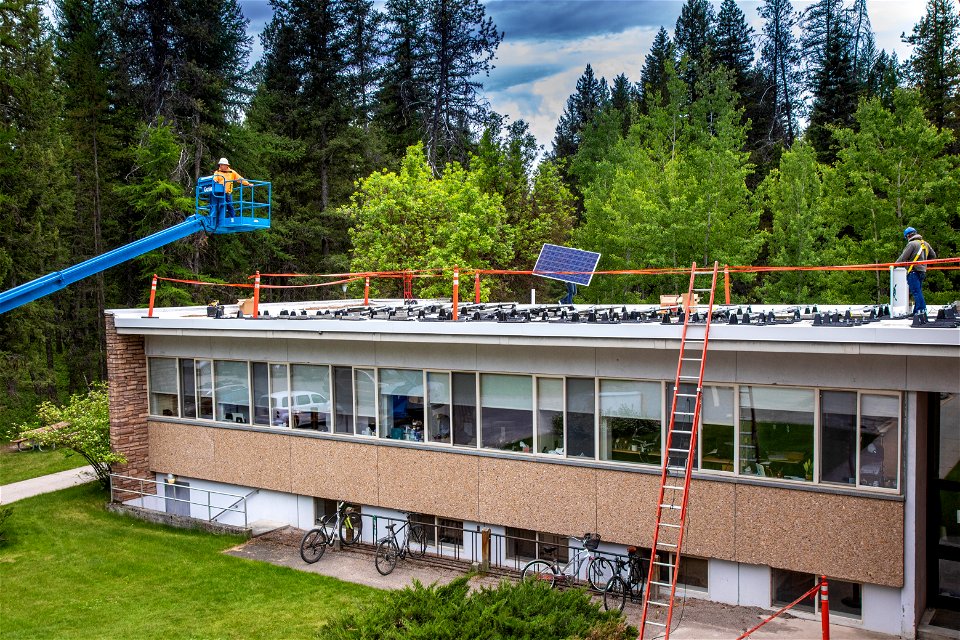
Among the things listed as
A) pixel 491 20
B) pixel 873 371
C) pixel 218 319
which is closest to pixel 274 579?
pixel 218 319

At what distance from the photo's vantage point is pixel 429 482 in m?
14.8

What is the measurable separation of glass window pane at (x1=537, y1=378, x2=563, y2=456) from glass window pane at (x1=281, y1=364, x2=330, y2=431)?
4.85 m

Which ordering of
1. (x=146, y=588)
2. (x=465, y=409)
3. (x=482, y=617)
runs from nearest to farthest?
1. (x=482, y=617)
2. (x=146, y=588)
3. (x=465, y=409)

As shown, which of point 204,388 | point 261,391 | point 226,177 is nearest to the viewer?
point 261,391

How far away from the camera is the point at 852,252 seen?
1022 inches

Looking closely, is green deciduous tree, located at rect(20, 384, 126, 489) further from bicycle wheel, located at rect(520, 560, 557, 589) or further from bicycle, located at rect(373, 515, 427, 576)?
bicycle wheel, located at rect(520, 560, 557, 589)

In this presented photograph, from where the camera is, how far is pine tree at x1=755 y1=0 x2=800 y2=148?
2153 inches

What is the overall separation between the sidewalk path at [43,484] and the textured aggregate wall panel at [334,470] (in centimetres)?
794

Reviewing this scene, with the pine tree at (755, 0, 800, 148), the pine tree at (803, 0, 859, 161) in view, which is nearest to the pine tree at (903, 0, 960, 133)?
the pine tree at (803, 0, 859, 161)

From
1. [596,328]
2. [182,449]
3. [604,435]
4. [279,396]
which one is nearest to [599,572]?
[604,435]

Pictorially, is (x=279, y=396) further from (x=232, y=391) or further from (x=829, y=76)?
(x=829, y=76)

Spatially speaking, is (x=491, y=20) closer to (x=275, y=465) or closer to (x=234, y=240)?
(x=234, y=240)

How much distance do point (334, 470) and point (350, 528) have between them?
47.8 inches

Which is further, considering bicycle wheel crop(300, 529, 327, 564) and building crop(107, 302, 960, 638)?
bicycle wheel crop(300, 529, 327, 564)
